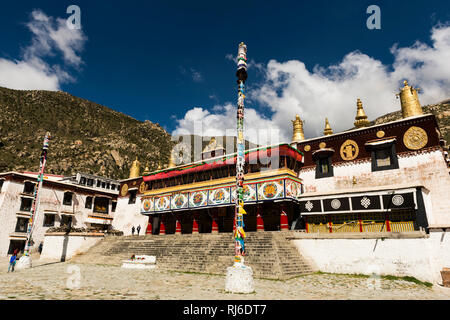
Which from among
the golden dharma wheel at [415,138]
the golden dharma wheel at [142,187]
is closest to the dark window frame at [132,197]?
the golden dharma wheel at [142,187]

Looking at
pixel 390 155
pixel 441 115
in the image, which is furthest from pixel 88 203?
pixel 441 115

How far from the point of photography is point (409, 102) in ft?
78.3

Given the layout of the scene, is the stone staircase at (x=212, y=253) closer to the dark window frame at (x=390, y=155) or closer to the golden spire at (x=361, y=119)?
the dark window frame at (x=390, y=155)

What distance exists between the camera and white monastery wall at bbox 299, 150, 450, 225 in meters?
19.7

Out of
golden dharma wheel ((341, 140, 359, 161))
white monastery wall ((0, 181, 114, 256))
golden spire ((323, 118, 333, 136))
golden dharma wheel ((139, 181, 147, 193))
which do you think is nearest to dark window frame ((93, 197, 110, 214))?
white monastery wall ((0, 181, 114, 256))

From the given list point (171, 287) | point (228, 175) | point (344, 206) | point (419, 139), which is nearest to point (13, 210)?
point (228, 175)

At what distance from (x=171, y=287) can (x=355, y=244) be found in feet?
40.3

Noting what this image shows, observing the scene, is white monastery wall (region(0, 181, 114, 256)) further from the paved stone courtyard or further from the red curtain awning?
the paved stone courtyard

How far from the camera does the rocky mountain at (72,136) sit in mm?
71688

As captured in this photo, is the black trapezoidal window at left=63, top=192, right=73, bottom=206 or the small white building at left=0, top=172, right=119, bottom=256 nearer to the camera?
the small white building at left=0, top=172, right=119, bottom=256

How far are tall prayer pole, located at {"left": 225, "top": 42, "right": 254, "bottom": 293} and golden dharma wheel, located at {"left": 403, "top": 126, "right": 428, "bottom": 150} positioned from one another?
16.5 metres

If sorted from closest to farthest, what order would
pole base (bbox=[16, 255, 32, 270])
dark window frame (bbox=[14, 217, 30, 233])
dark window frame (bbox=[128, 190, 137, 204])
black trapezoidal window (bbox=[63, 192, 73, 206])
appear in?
pole base (bbox=[16, 255, 32, 270])
dark window frame (bbox=[14, 217, 30, 233])
black trapezoidal window (bbox=[63, 192, 73, 206])
dark window frame (bbox=[128, 190, 137, 204])

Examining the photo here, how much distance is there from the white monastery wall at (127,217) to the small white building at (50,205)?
7.17 feet

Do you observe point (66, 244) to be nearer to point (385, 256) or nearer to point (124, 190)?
point (124, 190)
